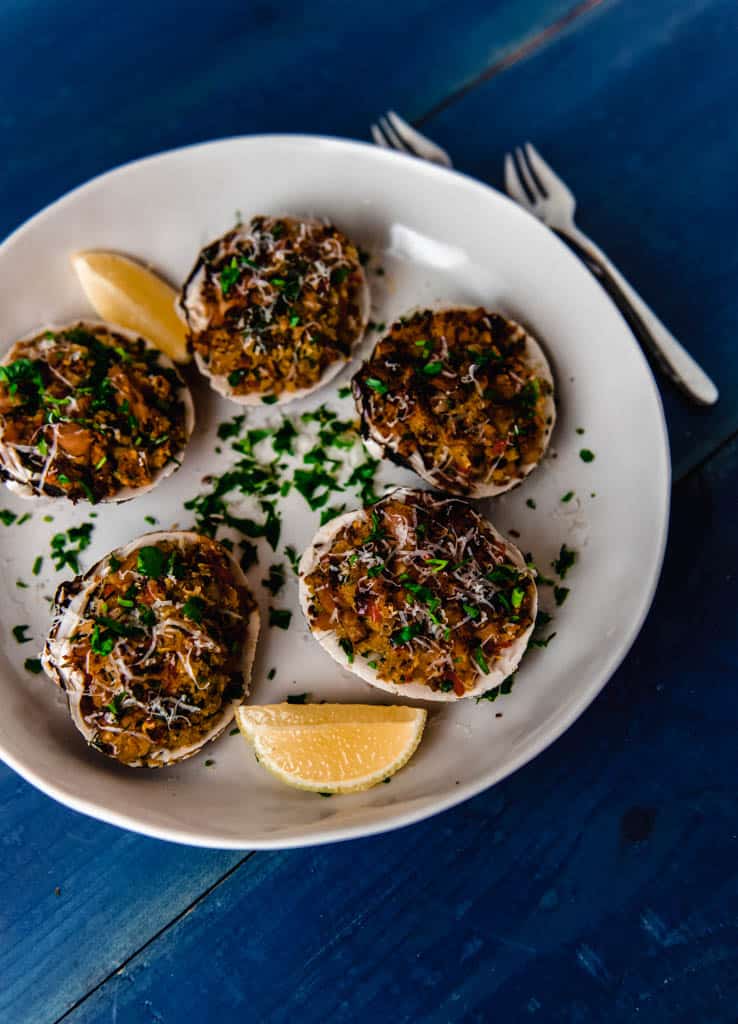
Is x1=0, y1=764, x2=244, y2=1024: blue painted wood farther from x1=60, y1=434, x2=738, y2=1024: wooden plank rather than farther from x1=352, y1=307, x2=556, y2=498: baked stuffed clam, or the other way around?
x1=352, y1=307, x2=556, y2=498: baked stuffed clam

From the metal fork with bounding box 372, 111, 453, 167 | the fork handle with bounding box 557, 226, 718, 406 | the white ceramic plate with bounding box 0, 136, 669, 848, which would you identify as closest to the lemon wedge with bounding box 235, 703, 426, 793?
the white ceramic plate with bounding box 0, 136, 669, 848

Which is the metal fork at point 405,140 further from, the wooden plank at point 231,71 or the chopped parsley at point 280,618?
the chopped parsley at point 280,618

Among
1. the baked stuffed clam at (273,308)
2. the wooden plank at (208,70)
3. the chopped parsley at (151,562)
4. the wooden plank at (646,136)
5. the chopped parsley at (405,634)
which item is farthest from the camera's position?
the wooden plank at (208,70)

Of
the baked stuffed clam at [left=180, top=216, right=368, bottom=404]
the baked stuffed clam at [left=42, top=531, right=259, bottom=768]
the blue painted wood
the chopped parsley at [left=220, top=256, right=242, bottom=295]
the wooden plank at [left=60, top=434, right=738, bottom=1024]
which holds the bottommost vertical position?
the wooden plank at [left=60, top=434, right=738, bottom=1024]

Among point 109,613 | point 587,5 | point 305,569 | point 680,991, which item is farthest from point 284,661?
point 587,5

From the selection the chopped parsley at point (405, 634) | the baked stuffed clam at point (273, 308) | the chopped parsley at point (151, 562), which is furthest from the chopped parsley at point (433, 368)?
the chopped parsley at point (151, 562)

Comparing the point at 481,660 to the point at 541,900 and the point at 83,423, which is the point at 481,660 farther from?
the point at 83,423
